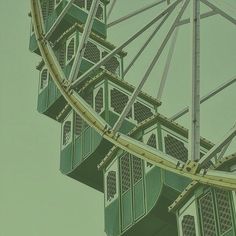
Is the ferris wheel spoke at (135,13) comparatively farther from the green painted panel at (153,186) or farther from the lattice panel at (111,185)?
the green painted panel at (153,186)

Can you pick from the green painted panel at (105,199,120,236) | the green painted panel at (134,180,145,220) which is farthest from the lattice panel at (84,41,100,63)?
the green painted panel at (134,180,145,220)

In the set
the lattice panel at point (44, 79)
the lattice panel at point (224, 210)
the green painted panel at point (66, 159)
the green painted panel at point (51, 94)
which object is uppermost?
the lattice panel at point (44, 79)

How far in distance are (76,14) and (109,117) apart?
8.32 meters

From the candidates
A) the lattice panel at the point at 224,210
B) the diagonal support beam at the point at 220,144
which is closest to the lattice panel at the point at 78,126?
the lattice panel at the point at 224,210

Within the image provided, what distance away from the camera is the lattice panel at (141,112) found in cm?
3353

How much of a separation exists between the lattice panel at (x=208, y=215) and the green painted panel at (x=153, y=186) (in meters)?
3.30

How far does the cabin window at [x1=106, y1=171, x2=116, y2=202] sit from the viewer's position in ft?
94.5

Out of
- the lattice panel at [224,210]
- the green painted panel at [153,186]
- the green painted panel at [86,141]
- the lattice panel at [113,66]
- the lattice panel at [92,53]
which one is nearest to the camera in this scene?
the lattice panel at [224,210]

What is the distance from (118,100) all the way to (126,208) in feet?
21.5

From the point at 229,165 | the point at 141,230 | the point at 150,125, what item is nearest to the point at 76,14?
the point at 150,125

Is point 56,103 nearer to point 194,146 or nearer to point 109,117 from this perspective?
point 109,117

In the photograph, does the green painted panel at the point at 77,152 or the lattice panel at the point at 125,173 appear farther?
the green painted panel at the point at 77,152

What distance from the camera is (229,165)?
22688 mm

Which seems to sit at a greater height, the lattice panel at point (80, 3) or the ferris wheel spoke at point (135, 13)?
the lattice panel at point (80, 3)
